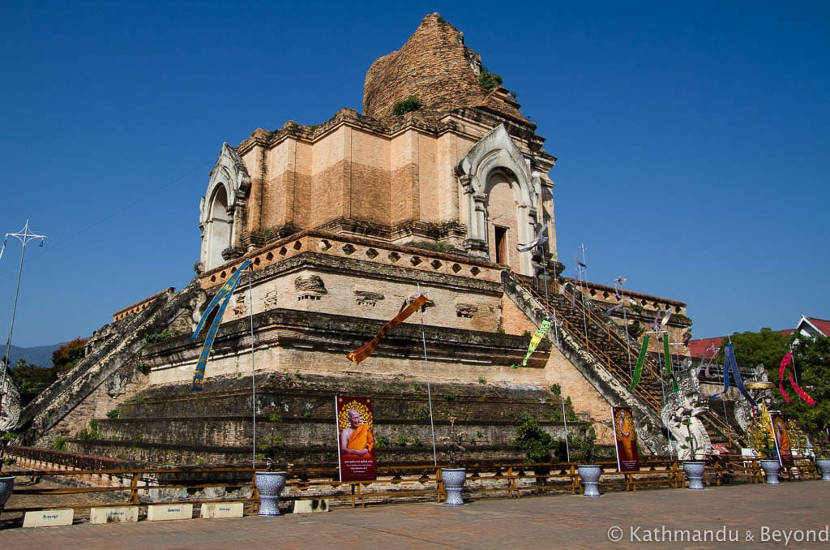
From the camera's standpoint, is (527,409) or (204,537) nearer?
(204,537)

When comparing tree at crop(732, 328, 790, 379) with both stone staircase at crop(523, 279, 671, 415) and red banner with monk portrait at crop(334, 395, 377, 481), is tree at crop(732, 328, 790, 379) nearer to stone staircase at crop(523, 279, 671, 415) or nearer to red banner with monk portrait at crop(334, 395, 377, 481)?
stone staircase at crop(523, 279, 671, 415)

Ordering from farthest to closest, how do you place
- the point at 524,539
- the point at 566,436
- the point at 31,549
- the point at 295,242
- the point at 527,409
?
the point at 295,242 → the point at 527,409 → the point at 566,436 → the point at 524,539 → the point at 31,549

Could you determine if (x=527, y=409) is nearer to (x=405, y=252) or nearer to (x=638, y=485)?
(x=638, y=485)

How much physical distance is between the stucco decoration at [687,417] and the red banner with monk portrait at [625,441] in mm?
1378

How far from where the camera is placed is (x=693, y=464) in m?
14.4

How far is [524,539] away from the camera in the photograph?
336 inches

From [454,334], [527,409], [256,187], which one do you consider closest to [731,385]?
[527,409]

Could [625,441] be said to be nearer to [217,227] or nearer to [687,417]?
[687,417]

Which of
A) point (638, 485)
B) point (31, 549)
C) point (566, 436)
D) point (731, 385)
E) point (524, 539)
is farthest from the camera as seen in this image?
point (731, 385)

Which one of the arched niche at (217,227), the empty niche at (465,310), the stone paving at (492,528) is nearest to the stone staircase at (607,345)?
the empty niche at (465,310)

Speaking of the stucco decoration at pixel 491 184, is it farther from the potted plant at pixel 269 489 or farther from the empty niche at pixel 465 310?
the potted plant at pixel 269 489

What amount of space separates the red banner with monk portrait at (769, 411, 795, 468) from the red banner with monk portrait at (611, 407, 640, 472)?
4.81 meters

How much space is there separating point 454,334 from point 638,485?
5.77 metres

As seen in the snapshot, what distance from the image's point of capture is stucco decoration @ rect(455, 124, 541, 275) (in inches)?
933
